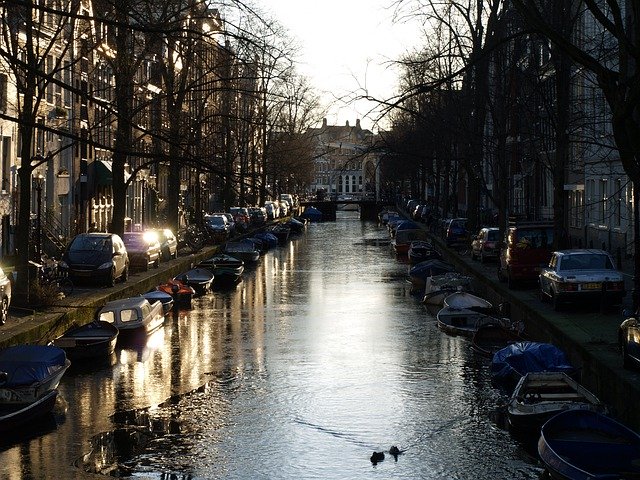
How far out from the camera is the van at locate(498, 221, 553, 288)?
41.4m

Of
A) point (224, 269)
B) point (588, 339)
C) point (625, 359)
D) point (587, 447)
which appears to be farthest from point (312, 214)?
point (587, 447)

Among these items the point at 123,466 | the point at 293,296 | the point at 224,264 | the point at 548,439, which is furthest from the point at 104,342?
the point at 224,264

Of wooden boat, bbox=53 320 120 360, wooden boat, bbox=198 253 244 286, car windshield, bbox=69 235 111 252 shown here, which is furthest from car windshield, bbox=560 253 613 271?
wooden boat, bbox=198 253 244 286

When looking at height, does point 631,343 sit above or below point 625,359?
above

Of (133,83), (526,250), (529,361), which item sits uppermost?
(133,83)

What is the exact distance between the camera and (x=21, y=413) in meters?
22.2

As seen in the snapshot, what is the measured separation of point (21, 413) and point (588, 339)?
40.1ft

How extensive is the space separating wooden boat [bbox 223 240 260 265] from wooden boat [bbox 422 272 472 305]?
21.4m

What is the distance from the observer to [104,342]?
31.5m

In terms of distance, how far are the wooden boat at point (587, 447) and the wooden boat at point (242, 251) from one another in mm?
50231

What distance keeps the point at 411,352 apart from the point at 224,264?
24.3 m

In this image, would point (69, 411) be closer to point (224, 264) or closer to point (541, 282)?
point (541, 282)

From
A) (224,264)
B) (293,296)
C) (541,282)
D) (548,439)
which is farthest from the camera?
(224,264)

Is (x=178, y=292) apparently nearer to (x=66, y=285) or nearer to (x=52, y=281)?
(x=66, y=285)
